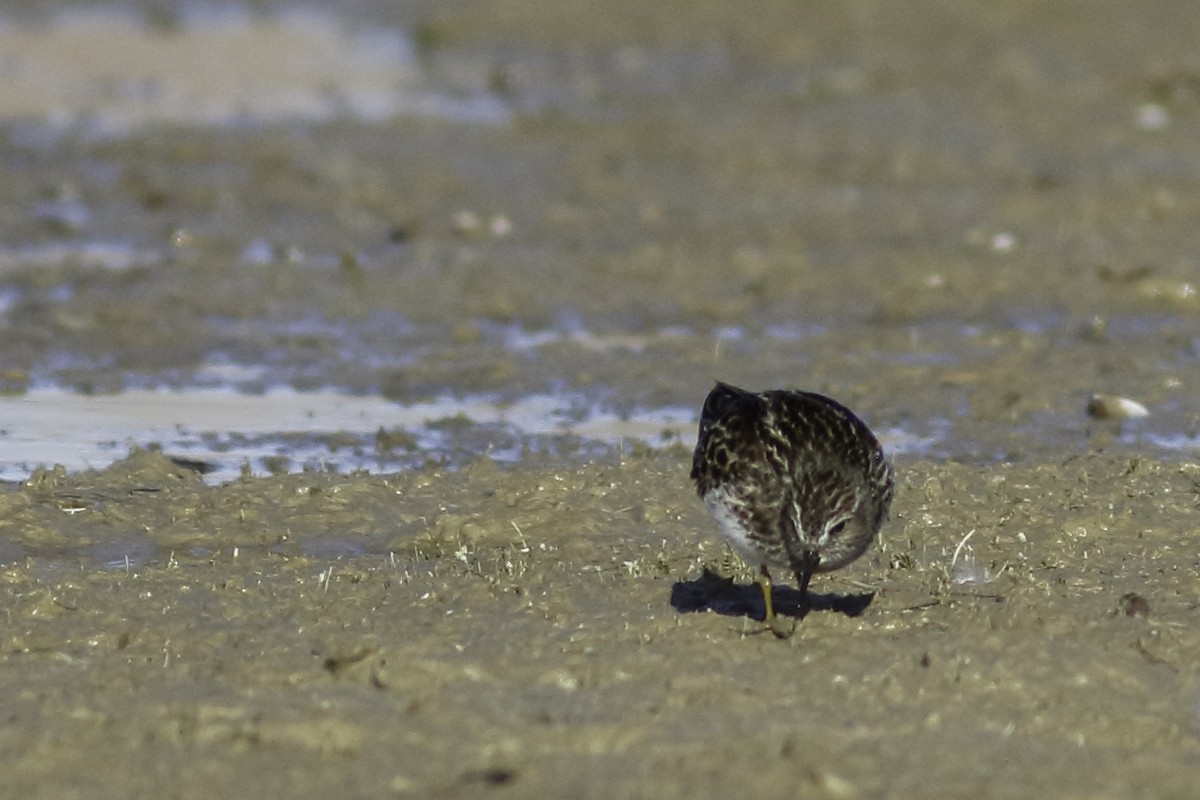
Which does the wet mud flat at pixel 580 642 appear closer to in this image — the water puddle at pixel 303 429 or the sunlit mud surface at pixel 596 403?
the sunlit mud surface at pixel 596 403

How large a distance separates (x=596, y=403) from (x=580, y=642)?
4558 mm

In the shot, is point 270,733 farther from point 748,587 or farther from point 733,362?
point 733,362

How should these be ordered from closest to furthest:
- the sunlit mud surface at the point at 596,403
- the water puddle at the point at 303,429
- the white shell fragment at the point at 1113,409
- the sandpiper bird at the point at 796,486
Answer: the sunlit mud surface at the point at 596,403 < the sandpiper bird at the point at 796,486 < the water puddle at the point at 303,429 < the white shell fragment at the point at 1113,409

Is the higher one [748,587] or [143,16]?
[143,16]

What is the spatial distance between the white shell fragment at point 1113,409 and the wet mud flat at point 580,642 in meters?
1.60

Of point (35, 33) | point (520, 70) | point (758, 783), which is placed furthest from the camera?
point (35, 33)

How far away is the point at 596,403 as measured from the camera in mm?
11164

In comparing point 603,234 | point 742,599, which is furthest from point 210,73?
point 742,599

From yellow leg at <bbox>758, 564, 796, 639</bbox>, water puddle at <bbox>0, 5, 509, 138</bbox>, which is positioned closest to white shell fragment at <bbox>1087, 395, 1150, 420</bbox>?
yellow leg at <bbox>758, 564, 796, 639</bbox>

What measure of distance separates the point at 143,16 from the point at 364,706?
2499 centimetres

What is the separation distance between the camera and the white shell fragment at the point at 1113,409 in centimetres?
1074

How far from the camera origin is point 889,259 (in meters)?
14.7

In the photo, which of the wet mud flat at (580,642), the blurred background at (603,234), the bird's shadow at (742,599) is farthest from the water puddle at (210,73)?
the bird's shadow at (742,599)

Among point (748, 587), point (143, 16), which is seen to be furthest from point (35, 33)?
point (748, 587)
